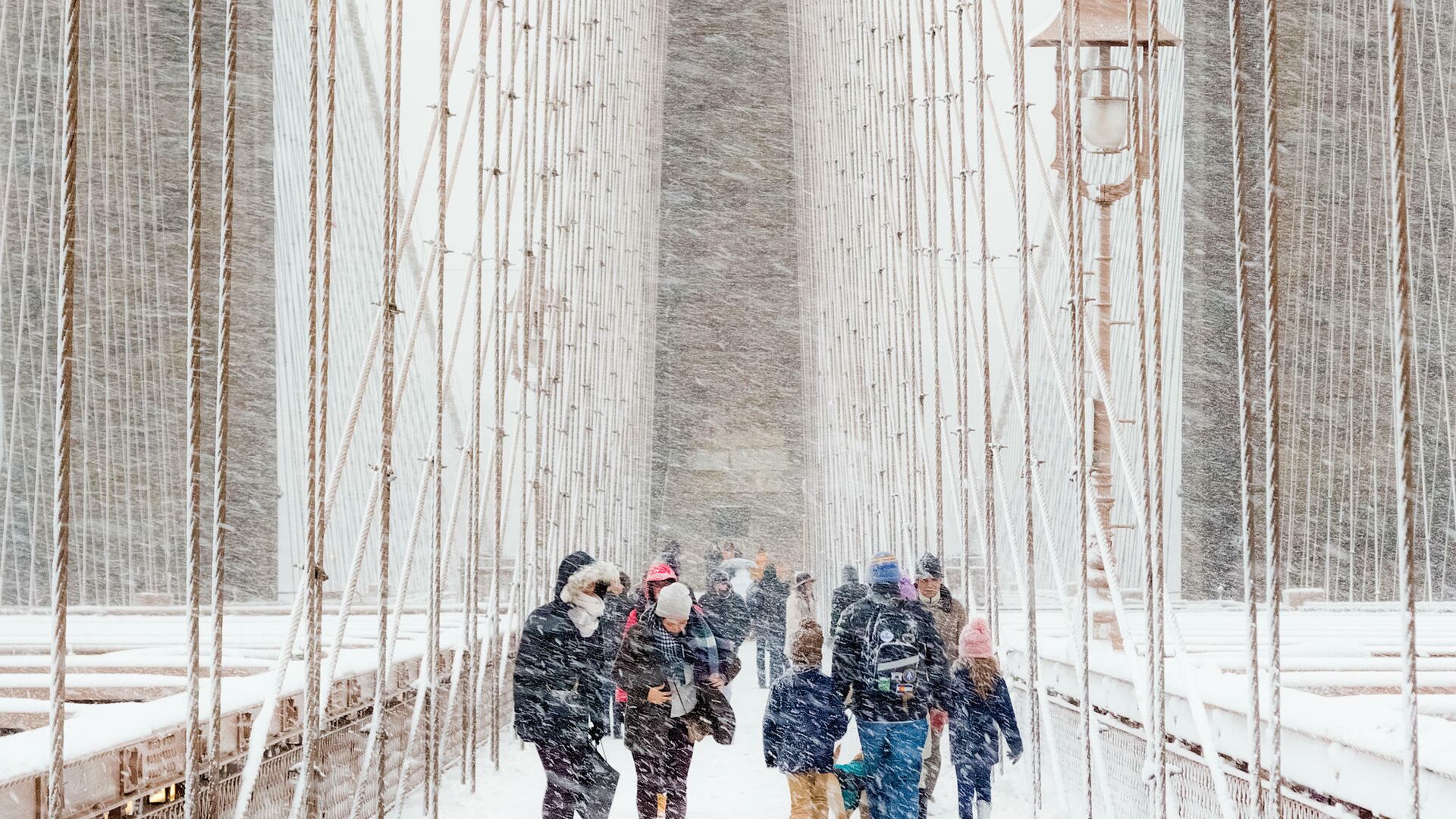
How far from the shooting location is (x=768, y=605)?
9.30 meters

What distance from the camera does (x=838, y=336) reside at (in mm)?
13961

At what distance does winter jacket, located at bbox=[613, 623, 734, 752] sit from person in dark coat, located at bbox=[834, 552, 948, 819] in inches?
15.1

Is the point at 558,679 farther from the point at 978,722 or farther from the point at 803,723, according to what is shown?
the point at 978,722

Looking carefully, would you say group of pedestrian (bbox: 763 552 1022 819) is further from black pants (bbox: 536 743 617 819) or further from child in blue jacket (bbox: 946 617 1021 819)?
black pants (bbox: 536 743 617 819)

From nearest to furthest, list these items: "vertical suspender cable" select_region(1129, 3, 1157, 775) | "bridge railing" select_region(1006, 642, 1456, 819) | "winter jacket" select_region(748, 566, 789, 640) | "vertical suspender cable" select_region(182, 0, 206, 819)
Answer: "vertical suspender cable" select_region(182, 0, 206, 819)
"bridge railing" select_region(1006, 642, 1456, 819)
"vertical suspender cable" select_region(1129, 3, 1157, 775)
"winter jacket" select_region(748, 566, 789, 640)

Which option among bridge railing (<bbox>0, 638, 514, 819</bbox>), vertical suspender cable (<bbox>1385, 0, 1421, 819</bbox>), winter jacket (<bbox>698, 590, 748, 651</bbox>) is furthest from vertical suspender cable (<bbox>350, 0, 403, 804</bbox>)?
winter jacket (<bbox>698, 590, 748, 651</bbox>)

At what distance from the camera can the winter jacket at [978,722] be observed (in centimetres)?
424

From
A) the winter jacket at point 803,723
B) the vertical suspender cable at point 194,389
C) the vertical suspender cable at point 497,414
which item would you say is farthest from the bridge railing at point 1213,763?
the vertical suspender cable at point 497,414

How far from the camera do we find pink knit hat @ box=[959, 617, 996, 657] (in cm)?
422

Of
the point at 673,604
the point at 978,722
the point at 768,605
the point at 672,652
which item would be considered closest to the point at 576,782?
the point at 672,652

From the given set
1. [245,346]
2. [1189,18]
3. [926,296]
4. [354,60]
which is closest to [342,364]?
[245,346]

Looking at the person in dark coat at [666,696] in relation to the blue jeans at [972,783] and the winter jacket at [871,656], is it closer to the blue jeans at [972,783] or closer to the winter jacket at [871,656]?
the winter jacket at [871,656]

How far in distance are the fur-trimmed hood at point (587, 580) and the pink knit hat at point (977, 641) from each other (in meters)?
1.01

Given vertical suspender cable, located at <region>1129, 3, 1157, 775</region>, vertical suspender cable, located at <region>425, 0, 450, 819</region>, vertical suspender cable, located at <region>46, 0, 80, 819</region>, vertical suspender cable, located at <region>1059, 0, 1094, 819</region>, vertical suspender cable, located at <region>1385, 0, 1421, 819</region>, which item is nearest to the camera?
vertical suspender cable, located at <region>1385, 0, 1421, 819</region>
